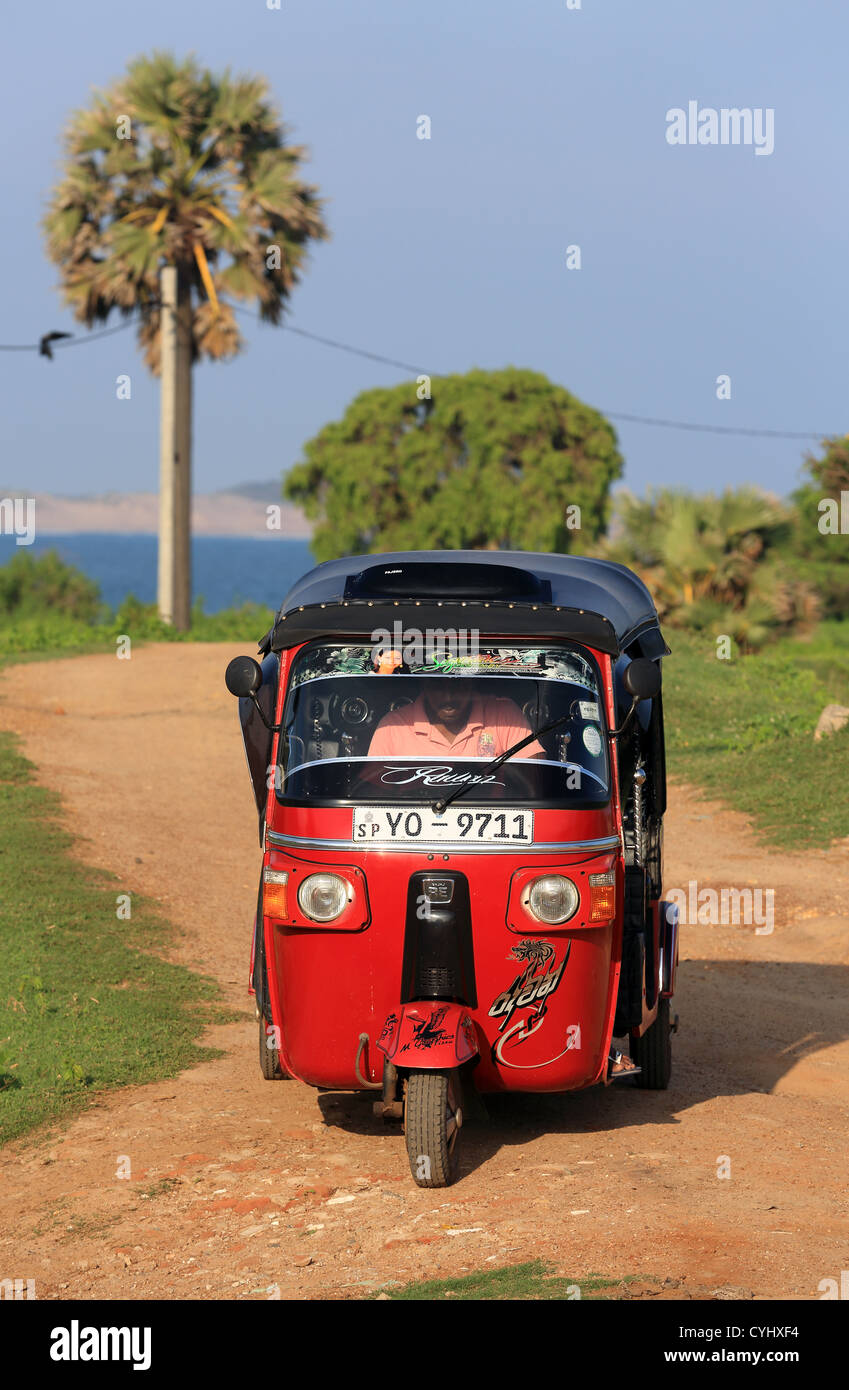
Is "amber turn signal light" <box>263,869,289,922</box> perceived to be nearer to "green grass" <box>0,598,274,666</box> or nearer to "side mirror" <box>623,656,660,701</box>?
"side mirror" <box>623,656,660,701</box>

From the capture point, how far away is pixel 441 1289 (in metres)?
5.05

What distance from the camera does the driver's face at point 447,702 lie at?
263 inches

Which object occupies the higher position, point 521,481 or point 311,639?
point 521,481

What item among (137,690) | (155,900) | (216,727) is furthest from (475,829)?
(137,690)

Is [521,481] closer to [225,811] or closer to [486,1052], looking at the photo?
[225,811]

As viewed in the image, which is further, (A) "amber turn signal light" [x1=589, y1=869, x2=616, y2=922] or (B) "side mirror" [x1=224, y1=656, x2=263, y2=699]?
(B) "side mirror" [x1=224, y1=656, x2=263, y2=699]

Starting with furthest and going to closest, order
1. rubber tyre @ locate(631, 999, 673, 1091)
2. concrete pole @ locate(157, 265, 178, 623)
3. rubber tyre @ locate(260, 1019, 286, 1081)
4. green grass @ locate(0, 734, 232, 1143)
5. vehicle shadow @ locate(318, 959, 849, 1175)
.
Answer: concrete pole @ locate(157, 265, 178, 623), green grass @ locate(0, 734, 232, 1143), rubber tyre @ locate(631, 999, 673, 1091), rubber tyre @ locate(260, 1019, 286, 1081), vehicle shadow @ locate(318, 959, 849, 1175)

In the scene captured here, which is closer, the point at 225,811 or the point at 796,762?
the point at 225,811

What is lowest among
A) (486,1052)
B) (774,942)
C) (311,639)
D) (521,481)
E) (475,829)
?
(774,942)

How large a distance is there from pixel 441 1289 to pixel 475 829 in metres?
1.88

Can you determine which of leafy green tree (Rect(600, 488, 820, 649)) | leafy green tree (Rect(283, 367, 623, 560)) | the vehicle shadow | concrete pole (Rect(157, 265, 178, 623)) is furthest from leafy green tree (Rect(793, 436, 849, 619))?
the vehicle shadow

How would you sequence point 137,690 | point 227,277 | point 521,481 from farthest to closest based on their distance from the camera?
1. point 521,481
2. point 227,277
3. point 137,690

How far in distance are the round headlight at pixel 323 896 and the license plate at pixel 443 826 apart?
21cm

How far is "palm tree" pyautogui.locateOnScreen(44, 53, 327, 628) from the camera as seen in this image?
30.6m
